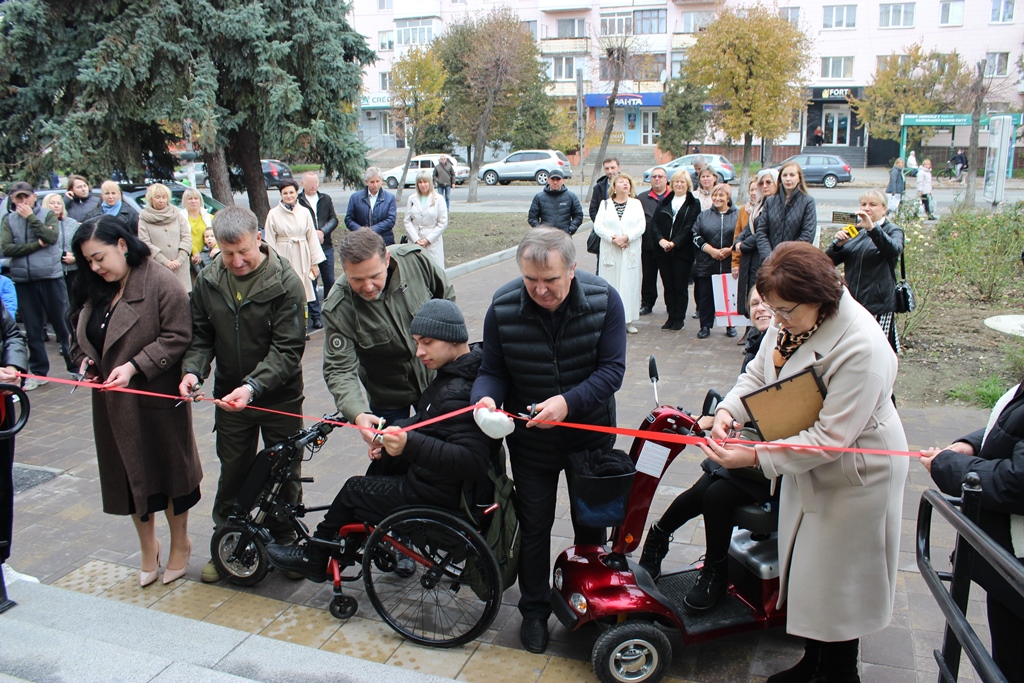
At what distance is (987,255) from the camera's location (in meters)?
10.0

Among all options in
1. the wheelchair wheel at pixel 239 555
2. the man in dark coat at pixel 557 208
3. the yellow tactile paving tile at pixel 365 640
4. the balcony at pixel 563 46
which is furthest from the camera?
the balcony at pixel 563 46

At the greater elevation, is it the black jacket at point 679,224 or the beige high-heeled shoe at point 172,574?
the black jacket at point 679,224

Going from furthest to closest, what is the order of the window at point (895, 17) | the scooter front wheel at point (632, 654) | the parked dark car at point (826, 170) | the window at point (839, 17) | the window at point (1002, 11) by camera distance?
the window at point (839, 17), the window at point (895, 17), the window at point (1002, 11), the parked dark car at point (826, 170), the scooter front wheel at point (632, 654)

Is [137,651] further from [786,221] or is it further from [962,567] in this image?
[786,221]

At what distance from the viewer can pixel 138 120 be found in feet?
45.6

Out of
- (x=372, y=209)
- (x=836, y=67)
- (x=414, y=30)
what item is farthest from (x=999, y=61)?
(x=372, y=209)

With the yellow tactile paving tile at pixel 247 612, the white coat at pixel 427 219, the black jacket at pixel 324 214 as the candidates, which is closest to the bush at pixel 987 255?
the white coat at pixel 427 219

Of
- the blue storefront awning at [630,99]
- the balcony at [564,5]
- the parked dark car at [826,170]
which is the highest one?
the balcony at [564,5]

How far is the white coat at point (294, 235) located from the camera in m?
9.09

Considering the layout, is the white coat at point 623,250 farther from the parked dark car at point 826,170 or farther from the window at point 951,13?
the window at point 951,13

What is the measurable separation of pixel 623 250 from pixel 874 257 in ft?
9.90

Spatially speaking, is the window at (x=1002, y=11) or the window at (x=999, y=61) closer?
the window at (x=999, y=61)

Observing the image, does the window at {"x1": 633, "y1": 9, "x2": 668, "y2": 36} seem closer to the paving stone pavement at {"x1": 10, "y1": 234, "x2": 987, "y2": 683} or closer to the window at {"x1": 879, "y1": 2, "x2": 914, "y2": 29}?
the window at {"x1": 879, "y1": 2, "x2": 914, "y2": 29}

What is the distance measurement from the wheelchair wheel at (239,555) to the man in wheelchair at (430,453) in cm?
29
